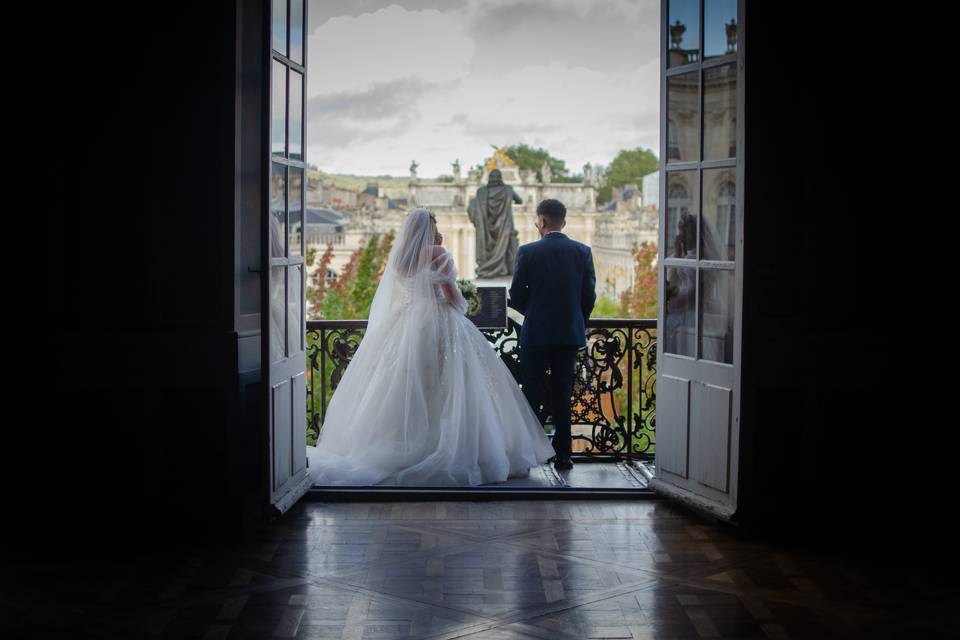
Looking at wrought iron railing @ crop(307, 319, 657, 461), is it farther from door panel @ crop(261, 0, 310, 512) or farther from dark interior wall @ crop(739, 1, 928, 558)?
dark interior wall @ crop(739, 1, 928, 558)

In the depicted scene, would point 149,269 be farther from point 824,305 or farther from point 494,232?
point 494,232

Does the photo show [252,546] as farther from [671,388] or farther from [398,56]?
[398,56]

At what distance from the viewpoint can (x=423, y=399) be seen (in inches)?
227

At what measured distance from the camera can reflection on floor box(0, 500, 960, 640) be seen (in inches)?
132

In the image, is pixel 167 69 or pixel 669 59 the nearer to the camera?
pixel 167 69

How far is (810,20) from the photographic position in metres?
4.42

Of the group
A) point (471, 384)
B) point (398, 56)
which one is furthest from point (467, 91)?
point (471, 384)

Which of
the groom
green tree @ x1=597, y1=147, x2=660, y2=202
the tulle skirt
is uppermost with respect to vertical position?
green tree @ x1=597, y1=147, x2=660, y2=202

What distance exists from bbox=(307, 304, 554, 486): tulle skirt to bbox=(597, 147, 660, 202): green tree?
159ft

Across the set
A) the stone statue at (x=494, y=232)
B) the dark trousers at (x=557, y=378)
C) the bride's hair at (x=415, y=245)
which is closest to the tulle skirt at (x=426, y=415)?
the dark trousers at (x=557, y=378)

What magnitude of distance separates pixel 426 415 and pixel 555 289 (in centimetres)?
109

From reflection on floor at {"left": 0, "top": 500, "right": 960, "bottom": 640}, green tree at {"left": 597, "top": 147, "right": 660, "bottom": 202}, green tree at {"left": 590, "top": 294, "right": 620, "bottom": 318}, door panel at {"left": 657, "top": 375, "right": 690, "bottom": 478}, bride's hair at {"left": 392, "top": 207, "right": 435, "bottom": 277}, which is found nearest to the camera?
reflection on floor at {"left": 0, "top": 500, "right": 960, "bottom": 640}

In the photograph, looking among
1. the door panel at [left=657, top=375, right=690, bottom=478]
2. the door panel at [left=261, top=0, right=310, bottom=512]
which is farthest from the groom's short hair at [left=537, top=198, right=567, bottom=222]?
the door panel at [left=261, top=0, right=310, bottom=512]

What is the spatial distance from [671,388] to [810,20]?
192cm
